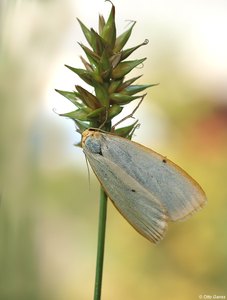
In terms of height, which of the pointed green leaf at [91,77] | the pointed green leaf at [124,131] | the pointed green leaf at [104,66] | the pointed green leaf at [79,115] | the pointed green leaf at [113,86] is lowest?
the pointed green leaf at [124,131]

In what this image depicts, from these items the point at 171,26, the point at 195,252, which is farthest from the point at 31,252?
the point at 171,26

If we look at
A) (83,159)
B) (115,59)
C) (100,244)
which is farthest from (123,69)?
(83,159)

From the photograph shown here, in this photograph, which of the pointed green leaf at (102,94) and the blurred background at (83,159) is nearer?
the pointed green leaf at (102,94)

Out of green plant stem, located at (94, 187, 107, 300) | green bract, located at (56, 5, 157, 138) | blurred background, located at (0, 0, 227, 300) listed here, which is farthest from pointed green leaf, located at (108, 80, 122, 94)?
blurred background, located at (0, 0, 227, 300)

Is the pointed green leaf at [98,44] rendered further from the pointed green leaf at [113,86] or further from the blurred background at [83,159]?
the blurred background at [83,159]

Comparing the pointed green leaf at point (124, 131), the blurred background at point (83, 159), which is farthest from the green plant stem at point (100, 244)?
the blurred background at point (83, 159)

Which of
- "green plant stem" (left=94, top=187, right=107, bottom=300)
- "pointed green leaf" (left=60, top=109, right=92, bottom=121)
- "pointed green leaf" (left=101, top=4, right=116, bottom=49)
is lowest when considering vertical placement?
"green plant stem" (left=94, top=187, right=107, bottom=300)

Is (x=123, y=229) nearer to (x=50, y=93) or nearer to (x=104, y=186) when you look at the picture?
(x=50, y=93)

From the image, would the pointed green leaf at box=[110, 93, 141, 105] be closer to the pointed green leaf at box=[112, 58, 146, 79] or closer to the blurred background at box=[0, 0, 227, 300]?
the pointed green leaf at box=[112, 58, 146, 79]

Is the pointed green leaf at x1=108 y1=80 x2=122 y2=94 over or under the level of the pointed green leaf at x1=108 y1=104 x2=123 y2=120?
over
